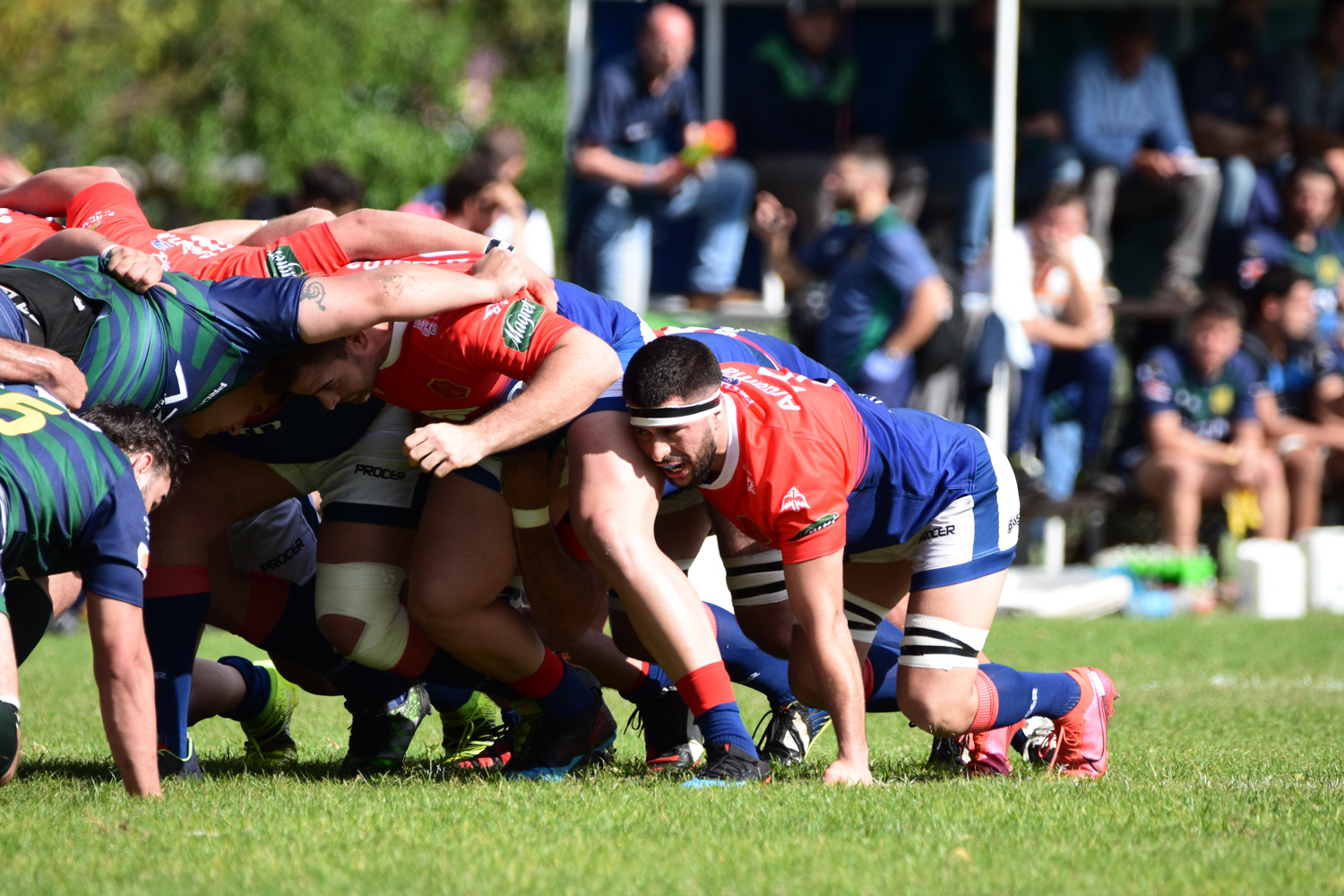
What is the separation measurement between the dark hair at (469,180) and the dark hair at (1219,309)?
547cm

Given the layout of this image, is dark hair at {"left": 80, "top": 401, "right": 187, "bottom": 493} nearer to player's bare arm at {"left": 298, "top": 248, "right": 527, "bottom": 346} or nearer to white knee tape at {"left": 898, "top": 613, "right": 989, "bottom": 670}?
player's bare arm at {"left": 298, "top": 248, "right": 527, "bottom": 346}

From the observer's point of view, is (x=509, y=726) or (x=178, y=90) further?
(x=178, y=90)

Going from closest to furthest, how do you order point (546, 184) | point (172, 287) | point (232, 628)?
point (172, 287), point (232, 628), point (546, 184)

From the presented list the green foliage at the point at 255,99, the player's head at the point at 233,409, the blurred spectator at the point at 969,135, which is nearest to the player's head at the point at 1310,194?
the blurred spectator at the point at 969,135

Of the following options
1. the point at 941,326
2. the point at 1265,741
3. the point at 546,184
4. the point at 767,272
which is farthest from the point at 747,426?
the point at 546,184

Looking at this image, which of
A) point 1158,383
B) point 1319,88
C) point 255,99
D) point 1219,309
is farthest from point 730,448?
point 255,99

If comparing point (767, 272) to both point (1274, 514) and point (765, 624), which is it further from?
point (765, 624)

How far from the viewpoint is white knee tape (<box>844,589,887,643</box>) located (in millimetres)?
5133

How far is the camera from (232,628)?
512cm

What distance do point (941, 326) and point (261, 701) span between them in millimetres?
5935

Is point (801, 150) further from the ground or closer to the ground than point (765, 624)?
further from the ground

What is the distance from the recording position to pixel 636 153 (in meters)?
10.7

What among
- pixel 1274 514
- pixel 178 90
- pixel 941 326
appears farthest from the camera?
pixel 178 90

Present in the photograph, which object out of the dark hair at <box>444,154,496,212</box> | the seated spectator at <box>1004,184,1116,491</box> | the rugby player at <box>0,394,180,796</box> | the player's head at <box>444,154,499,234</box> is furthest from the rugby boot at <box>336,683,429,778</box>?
the seated spectator at <box>1004,184,1116,491</box>
